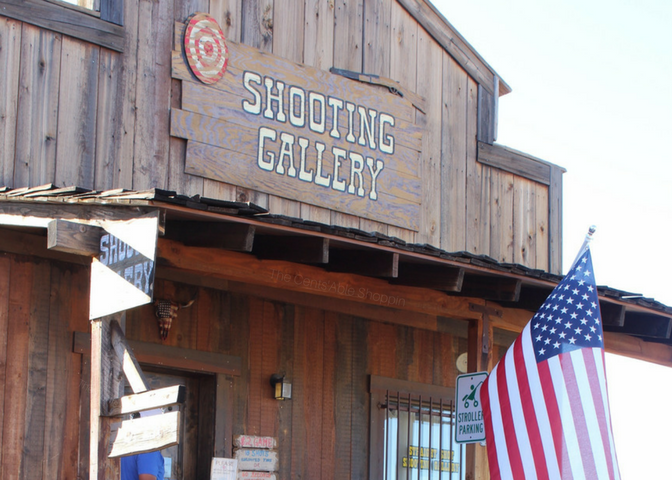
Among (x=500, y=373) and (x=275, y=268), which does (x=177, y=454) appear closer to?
(x=275, y=268)

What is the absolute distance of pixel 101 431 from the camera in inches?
234

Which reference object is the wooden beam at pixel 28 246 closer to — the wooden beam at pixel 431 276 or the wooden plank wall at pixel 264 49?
the wooden plank wall at pixel 264 49

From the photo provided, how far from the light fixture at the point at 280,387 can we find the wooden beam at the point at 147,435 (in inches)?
113

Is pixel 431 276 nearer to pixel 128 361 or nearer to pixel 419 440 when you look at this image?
pixel 419 440

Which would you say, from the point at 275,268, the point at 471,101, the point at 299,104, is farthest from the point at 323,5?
the point at 275,268

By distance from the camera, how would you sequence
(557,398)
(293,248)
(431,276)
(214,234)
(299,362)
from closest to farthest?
(214,234) < (557,398) < (293,248) < (431,276) < (299,362)

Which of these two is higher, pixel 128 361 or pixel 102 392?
pixel 128 361

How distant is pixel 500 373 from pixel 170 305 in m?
2.63

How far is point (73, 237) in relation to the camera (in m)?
6.06

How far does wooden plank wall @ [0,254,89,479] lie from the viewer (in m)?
7.12

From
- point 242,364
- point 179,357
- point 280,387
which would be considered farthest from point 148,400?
point 280,387

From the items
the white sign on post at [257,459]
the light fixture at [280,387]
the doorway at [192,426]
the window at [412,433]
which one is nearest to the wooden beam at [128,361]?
the doorway at [192,426]

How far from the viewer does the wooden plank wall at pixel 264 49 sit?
7617mm

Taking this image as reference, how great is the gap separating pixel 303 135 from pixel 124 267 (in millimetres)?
3643
